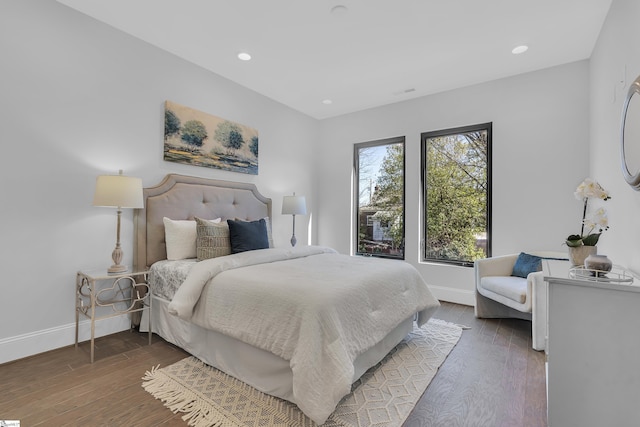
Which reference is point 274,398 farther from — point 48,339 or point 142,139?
Result: point 142,139

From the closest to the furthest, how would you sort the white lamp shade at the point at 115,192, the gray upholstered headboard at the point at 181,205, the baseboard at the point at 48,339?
the baseboard at the point at 48,339 → the white lamp shade at the point at 115,192 → the gray upholstered headboard at the point at 181,205

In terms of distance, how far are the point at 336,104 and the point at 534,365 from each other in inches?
152

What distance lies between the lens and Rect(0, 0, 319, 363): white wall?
2.19 m

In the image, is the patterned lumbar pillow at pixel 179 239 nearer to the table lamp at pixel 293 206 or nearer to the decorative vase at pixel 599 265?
the table lamp at pixel 293 206

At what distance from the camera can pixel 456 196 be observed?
391 cm

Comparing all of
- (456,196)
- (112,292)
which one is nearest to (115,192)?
(112,292)

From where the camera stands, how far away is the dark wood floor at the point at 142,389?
5.34ft

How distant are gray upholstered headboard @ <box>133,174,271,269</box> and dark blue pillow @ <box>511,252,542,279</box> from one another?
123 inches

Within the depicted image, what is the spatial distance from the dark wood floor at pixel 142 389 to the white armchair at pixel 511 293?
0.91ft

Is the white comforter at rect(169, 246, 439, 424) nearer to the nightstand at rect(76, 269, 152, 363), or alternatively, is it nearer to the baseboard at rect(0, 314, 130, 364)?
the nightstand at rect(76, 269, 152, 363)

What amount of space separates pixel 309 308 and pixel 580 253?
5.25ft

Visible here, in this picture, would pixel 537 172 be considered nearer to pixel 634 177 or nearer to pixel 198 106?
pixel 634 177

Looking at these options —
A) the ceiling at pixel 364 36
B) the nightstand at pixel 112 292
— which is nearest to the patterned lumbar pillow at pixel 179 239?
the nightstand at pixel 112 292

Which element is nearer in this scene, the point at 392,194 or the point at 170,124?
the point at 170,124
